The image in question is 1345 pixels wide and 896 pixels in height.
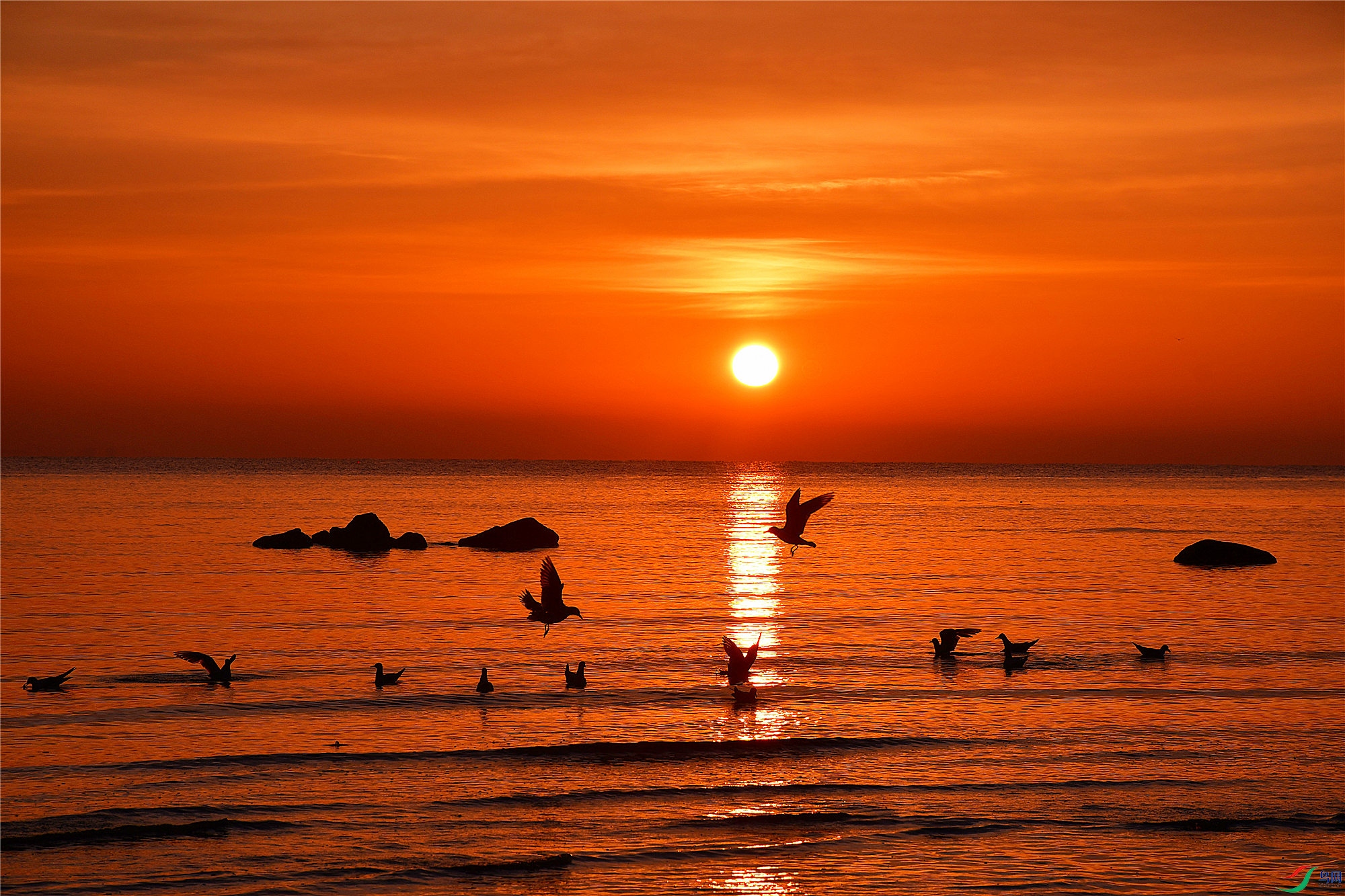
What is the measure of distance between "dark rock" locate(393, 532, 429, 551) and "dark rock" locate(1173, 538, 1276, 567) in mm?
41254

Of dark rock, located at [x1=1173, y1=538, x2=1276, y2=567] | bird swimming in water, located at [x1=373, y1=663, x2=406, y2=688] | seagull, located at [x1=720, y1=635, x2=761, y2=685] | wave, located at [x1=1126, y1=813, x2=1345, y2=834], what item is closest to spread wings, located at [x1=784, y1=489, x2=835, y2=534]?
seagull, located at [x1=720, y1=635, x2=761, y2=685]

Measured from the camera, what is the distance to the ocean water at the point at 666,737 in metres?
16.4

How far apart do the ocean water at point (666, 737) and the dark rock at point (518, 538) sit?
16.3 metres

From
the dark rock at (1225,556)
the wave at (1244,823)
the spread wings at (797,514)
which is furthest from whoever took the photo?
the dark rock at (1225,556)

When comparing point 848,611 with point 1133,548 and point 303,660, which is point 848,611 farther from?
point 1133,548

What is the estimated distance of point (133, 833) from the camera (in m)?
17.5

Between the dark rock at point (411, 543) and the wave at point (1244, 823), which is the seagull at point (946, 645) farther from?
the dark rock at point (411, 543)

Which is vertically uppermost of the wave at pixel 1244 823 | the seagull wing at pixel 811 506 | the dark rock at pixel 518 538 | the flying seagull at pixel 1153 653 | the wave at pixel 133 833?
the dark rock at pixel 518 538

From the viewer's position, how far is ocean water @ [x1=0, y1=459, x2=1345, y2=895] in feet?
53.8

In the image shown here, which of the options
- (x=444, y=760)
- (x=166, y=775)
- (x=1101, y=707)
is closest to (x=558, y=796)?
(x=444, y=760)

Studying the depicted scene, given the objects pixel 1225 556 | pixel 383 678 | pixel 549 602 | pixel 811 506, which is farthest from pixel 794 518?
pixel 1225 556

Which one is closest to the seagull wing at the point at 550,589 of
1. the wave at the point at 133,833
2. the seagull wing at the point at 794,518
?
the seagull wing at the point at 794,518

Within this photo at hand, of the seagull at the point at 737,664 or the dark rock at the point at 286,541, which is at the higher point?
the dark rock at the point at 286,541

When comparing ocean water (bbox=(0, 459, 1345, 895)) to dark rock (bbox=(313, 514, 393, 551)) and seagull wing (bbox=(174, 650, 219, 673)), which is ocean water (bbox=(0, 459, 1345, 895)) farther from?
dark rock (bbox=(313, 514, 393, 551))
